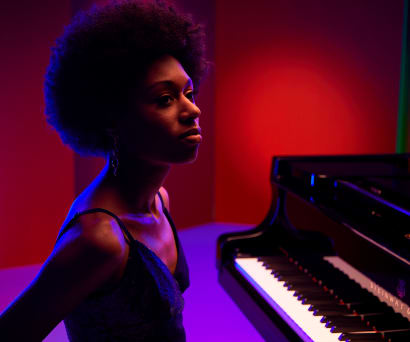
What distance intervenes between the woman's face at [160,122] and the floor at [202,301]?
176cm

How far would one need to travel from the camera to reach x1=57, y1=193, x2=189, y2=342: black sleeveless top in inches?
40.9

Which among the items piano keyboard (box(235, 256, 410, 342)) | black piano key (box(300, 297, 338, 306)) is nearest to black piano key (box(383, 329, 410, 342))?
piano keyboard (box(235, 256, 410, 342))

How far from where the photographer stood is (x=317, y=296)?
1.84 metres

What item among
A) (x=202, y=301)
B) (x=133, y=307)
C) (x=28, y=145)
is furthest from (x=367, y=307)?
(x=28, y=145)

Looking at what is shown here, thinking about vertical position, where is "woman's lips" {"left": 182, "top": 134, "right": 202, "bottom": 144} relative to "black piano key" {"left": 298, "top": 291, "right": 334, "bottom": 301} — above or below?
above

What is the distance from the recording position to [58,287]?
2.95 feet

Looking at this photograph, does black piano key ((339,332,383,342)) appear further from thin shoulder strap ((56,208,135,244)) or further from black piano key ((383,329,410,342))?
thin shoulder strap ((56,208,135,244))

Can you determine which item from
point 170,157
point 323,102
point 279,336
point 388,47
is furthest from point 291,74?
point 170,157

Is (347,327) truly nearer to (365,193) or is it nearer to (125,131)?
(365,193)

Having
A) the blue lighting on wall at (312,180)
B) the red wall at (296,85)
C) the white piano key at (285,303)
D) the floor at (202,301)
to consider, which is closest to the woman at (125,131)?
the white piano key at (285,303)

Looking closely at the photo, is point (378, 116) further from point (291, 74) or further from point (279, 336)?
point (279, 336)

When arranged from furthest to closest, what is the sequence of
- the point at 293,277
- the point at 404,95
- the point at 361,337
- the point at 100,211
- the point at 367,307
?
1. the point at 404,95
2. the point at 293,277
3. the point at 367,307
4. the point at 361,337
5. the point at 100,211

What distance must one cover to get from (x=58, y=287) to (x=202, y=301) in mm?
2476

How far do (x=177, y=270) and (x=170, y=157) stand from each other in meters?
0.38
